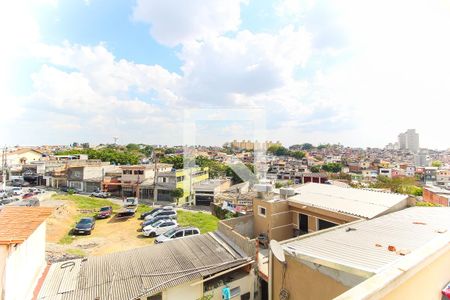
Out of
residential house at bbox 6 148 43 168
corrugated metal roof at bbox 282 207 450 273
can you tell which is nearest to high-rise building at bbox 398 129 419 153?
corrugated metal roof at bbox 282 207 450 273

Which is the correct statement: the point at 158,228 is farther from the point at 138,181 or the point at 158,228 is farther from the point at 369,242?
the point at 138,181

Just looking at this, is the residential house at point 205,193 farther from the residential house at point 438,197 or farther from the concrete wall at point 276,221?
the residential house at point 438,197

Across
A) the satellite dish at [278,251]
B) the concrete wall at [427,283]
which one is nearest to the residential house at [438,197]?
the concrete wall at [427,283]

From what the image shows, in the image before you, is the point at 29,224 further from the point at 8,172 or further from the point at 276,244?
the point at 8,172

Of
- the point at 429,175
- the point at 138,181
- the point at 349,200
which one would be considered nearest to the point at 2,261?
the point at 349,200

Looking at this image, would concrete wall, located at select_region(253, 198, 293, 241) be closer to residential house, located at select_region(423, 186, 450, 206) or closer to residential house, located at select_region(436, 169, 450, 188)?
residential house, located at select_region(423, 186, 450, 206)

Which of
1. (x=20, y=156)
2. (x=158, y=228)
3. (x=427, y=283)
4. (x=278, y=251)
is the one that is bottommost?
(x=158, y=228)
